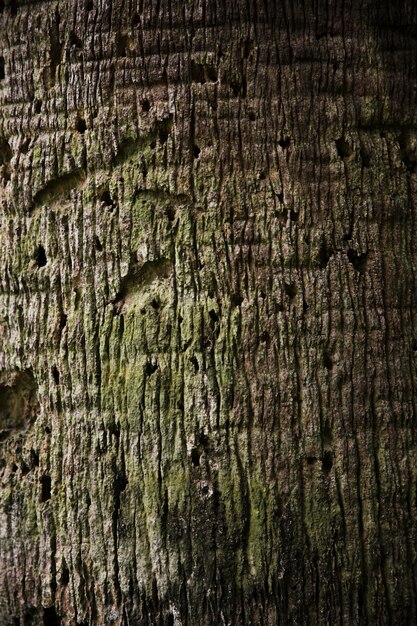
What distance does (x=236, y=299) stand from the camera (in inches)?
128

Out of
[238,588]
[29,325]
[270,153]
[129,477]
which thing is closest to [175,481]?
[129,477]

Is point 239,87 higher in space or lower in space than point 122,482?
higher

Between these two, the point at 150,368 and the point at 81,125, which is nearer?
the point at 150,368

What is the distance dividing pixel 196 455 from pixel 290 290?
0.74 meters

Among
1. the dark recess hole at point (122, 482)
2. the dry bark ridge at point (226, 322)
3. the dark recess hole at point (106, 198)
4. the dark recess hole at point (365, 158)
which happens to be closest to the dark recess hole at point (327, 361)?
the dry bark ridge at point (226, 322)

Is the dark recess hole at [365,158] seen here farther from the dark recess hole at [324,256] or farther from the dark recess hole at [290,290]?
the dark recess hole at [290,290]

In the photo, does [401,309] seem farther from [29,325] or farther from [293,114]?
[29,325]

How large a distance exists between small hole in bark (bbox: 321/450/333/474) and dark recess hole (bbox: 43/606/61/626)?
1.24 m

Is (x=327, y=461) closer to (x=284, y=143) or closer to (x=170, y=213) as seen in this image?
(x=170, y=213)

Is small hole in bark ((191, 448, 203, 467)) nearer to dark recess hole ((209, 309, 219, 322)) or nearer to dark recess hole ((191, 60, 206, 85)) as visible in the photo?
dark recess hole ((209, 309, 219, 322))

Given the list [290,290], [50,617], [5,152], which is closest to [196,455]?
[290,290]

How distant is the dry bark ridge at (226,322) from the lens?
320 centimetres

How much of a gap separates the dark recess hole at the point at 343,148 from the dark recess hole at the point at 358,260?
0.39 meters

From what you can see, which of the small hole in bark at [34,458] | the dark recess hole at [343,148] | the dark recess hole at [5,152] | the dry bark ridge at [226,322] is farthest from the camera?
the dark recess hole at [5,152]
